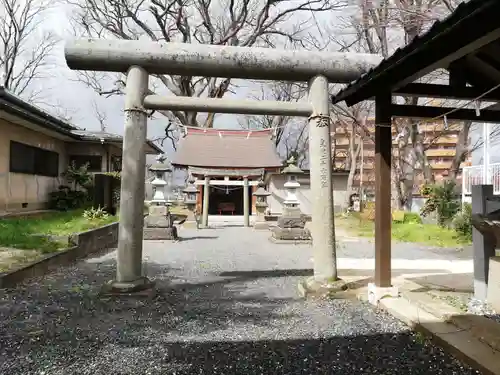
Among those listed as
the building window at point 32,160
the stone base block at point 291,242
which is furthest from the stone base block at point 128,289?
the building window at point 32,160

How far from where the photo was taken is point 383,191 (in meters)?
4.49

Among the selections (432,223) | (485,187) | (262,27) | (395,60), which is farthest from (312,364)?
(262,27)

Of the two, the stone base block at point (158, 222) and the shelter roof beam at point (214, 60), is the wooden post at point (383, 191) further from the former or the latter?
the stone base block at point (158, 222)

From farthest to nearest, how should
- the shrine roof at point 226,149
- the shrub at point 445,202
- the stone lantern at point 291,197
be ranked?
the shrine roof at point 226,149, the shrub at point 445,202, the stone lantern at point 291,197

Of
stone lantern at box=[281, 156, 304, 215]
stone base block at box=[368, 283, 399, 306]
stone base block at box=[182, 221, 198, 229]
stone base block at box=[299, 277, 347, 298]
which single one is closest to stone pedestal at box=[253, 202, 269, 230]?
stone base block at box=[182, 221, 198, 229]

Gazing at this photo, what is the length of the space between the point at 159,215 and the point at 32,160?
5.14 meters

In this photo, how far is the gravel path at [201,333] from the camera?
9.72ft

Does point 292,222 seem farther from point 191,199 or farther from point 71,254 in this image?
point 191,199

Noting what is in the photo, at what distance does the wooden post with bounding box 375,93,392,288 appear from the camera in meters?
4.49

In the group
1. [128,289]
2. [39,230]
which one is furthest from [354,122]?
[128,289]

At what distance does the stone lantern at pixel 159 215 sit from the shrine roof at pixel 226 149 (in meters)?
5.65

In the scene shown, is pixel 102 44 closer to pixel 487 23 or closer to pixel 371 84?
pixel 371 84

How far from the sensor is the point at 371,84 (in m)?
4.48

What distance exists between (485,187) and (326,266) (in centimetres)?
213
